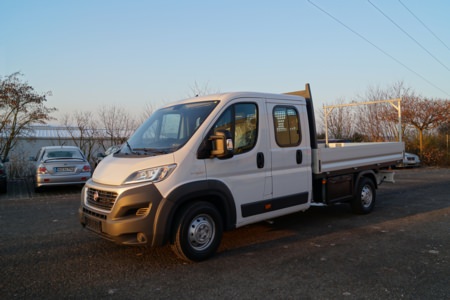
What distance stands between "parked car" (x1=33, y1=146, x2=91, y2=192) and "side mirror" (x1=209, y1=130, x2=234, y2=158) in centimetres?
788

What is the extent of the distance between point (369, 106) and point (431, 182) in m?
14.5

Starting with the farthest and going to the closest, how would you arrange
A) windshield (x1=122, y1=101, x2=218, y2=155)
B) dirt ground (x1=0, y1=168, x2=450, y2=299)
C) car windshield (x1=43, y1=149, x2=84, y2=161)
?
car windshield (x1=43, y1=149, x2=84, y2=161) < windshield (x1=122, y1=101, x2=218, y2=155) < dirt ground (x1=0, y1=168, x2=450, y2=299)

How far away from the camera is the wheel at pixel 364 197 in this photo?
23.6 ft

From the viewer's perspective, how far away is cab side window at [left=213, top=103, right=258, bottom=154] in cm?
488

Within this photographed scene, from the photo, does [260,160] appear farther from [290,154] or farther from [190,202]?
[190,202]

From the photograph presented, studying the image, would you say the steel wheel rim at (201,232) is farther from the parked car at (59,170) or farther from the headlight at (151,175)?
the parked car at (59,170)

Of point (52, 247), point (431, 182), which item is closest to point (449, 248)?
point (52, 247)

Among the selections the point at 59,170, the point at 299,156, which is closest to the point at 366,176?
the point at 299,156

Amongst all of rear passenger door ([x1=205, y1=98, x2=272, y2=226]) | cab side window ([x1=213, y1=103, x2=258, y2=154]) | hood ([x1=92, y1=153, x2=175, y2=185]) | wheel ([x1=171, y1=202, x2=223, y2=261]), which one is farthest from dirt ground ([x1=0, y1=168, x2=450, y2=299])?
cab side window ([x1=213, y1=103, x2=258, y2=154])

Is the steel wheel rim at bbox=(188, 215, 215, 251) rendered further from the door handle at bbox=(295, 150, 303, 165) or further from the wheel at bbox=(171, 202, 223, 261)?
the door handle at bbox=(295, 150, 303, 165)

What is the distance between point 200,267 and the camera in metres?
4.43

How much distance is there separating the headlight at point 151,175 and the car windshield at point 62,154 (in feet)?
26.4

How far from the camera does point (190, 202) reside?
4492 millimetres

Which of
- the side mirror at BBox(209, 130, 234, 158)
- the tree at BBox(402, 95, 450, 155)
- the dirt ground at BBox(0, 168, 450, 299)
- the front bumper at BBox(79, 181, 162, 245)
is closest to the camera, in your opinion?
the dirt ground at BBox(0, 168, 450, 299)
